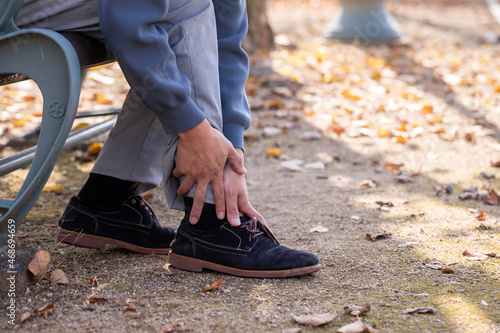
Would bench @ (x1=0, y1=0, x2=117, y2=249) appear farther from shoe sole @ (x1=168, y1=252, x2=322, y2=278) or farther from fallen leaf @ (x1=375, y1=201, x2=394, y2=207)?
fallen leaf @ (x1=375, y1=201, x2=394, y2=207)

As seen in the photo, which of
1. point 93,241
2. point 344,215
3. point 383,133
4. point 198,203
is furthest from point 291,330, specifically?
point 383,133

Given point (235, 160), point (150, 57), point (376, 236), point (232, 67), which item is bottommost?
point (376, 236)

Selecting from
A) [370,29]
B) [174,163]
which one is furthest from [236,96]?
[370,29]

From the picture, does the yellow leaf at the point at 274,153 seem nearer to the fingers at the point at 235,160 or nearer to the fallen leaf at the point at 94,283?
the fingers at the point at 235,160

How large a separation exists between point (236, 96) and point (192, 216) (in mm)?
423

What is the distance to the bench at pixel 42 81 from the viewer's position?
1.44 meters

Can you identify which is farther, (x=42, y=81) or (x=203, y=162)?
(x=203, y=162)

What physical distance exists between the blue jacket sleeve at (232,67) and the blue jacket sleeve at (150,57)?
0.25 meters

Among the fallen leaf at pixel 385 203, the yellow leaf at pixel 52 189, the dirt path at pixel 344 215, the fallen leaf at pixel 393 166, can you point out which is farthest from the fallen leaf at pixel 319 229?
the yellow leaf at pixel 52 189

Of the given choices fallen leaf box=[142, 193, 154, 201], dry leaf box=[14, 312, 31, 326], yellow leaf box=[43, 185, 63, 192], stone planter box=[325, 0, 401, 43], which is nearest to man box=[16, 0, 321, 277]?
dry leaf box=[14, 312, 31, 326]

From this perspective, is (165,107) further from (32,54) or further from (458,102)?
(458,102)

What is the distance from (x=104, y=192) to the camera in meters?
1.91

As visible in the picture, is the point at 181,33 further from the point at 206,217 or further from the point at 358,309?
the point at 358,309

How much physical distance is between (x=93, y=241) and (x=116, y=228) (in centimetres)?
9
